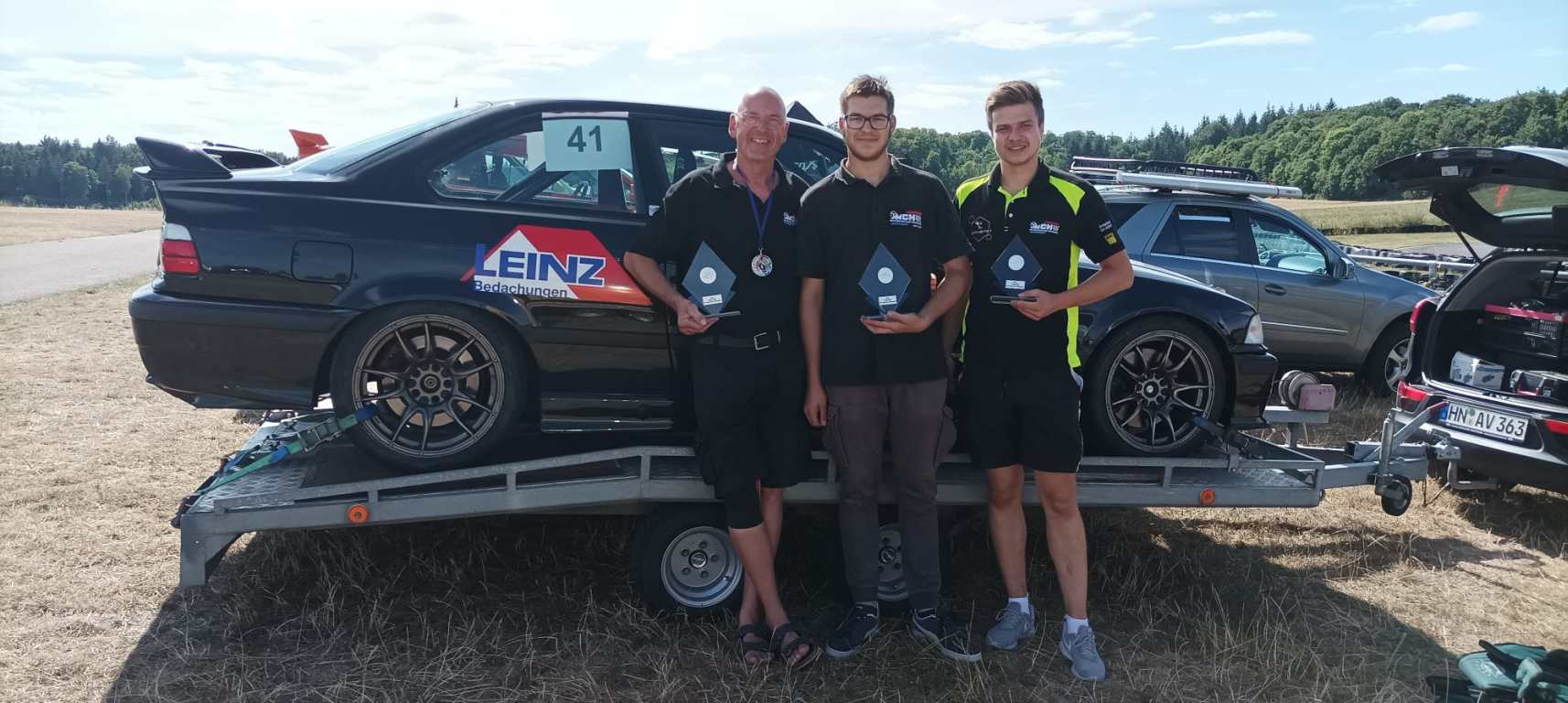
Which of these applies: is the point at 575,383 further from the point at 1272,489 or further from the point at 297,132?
the point at 297,132

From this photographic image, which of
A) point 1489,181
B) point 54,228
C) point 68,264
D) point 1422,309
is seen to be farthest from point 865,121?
point 54,228

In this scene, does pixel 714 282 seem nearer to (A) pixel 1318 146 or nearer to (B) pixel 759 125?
(B) pixel 759 125

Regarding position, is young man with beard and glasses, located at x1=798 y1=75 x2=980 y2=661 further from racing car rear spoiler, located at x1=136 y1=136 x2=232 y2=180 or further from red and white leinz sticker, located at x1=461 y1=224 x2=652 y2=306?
racing car rear spoiler, located at x1=136 y1=136 x2=232 y2=180

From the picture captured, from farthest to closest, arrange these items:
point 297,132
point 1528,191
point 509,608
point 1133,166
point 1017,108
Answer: point 297,132, point 1133,166, point 1528,191, point 509,608, point 1017,108

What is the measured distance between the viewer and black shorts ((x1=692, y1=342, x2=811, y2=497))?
326cm

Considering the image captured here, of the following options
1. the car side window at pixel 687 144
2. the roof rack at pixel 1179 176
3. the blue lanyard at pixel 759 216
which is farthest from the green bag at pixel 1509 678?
the roof rack at pixel 1179 176

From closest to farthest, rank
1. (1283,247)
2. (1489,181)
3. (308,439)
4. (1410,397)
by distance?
(308,439) → (1489,181) → (1410,397) → (1283,247)

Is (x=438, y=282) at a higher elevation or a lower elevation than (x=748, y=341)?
higher

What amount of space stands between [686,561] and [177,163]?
2.28m

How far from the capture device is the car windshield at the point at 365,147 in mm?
3693

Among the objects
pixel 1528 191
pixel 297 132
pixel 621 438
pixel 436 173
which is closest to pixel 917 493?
pixel 621 438

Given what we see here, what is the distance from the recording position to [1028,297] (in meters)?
3.24

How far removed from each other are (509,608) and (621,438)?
2.54 feet

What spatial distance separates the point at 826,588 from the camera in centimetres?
413
